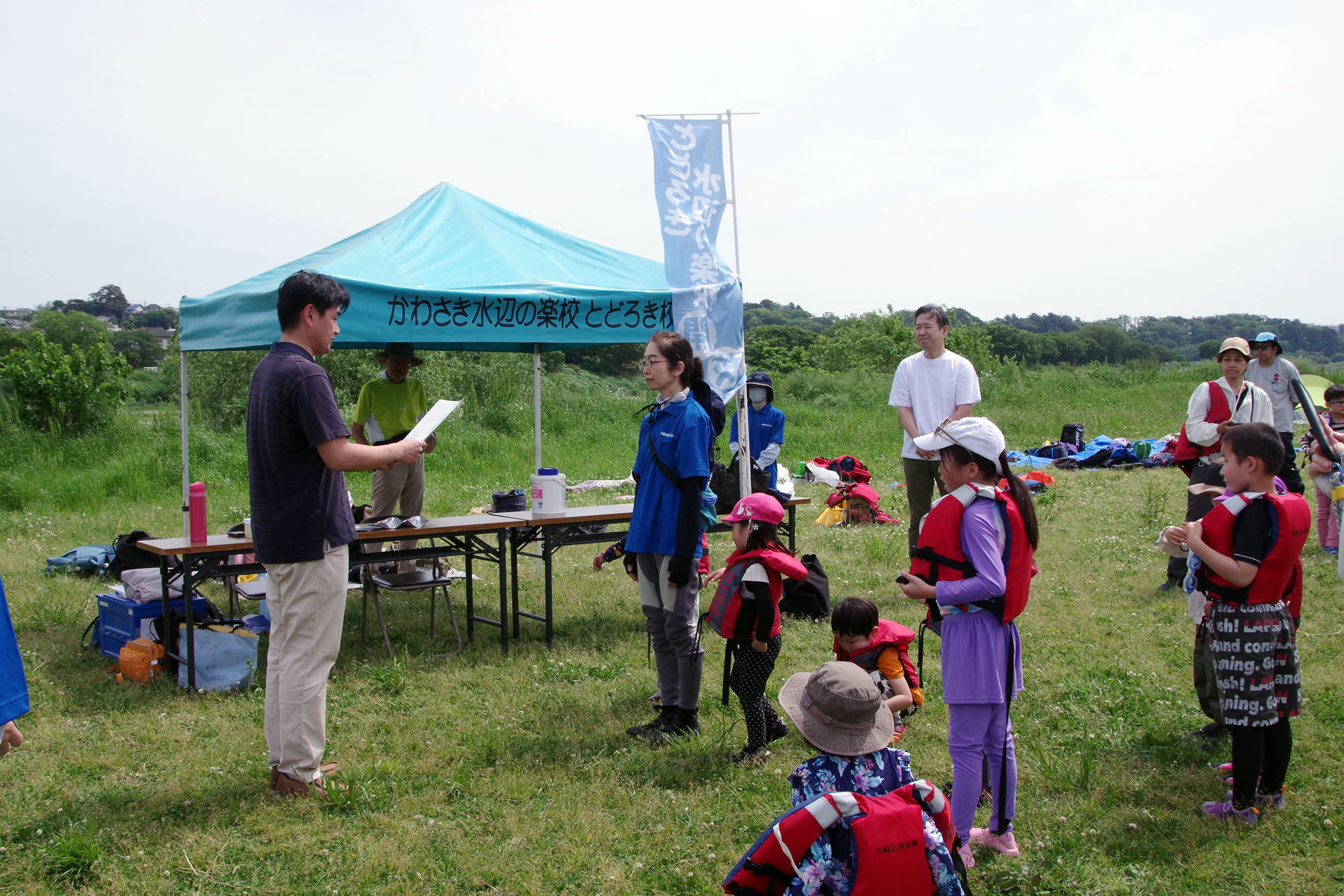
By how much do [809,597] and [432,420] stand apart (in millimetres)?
3105

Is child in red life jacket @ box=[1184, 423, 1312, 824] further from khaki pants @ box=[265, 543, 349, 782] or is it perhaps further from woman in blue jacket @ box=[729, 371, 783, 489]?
woman in blue jacket @ box=[729, 371, 783, 489]

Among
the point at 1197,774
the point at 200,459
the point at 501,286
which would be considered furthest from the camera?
the point at 200,459

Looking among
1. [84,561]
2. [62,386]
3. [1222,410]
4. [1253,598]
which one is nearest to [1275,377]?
[1222,410]

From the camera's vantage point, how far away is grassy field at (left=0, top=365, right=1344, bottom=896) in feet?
9.95

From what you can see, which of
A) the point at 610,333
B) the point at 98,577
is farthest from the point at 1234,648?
the point at 98,577

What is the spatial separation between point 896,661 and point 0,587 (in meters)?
3.16

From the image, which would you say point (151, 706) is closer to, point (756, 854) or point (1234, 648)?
point (756, 854)

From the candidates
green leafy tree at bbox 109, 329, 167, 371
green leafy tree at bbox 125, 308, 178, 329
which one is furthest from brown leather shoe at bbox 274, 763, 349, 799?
green leafy tree at bbox 125, 308, 178, 329

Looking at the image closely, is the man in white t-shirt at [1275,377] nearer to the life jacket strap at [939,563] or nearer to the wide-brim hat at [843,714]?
the life jacket strap at [939,563]

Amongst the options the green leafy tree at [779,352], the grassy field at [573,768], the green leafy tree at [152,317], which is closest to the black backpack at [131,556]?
the grassy field at [573,768]

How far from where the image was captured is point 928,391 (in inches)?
225

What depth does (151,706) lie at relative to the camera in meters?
4.67

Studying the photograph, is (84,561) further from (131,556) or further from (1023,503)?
(1023,503)

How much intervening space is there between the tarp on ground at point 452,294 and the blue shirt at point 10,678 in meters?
3.36
